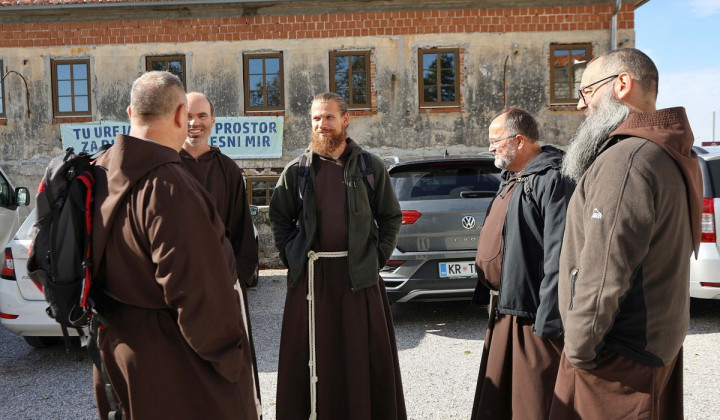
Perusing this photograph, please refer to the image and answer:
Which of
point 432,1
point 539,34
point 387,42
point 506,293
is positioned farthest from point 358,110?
point 506,293

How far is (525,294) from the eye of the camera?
328 centimetres

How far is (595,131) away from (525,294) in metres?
1.08

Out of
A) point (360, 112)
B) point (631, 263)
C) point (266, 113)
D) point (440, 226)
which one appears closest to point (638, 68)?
point (631, 263)

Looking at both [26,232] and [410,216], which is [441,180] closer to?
[410,216]

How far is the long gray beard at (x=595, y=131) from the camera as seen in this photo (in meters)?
2.47

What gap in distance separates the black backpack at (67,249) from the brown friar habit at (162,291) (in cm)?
5

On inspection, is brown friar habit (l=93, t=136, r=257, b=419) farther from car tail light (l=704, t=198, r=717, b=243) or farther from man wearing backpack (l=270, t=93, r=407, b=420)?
car tail light (l=704, t=198, r=717, b=243)

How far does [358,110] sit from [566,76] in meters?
5.31

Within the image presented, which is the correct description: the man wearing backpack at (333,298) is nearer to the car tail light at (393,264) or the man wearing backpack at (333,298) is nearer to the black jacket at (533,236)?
the black jacket at (533,236)

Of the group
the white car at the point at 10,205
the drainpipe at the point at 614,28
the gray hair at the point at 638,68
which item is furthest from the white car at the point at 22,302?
the drainpipe at the point at 614,28

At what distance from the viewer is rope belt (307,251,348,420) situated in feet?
12.8

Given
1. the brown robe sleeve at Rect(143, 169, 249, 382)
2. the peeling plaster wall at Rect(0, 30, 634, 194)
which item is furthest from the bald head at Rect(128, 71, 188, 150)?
the peeling plaster wall at Rect(0, 30, 634, 194)

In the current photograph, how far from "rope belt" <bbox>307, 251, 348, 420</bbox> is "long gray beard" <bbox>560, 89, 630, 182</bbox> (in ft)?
5.83

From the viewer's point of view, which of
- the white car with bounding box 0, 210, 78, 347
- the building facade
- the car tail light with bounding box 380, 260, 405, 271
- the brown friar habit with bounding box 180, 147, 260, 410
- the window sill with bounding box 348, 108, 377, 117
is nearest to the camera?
the brown friar habit with bounding box 180, 147, 260, 410
